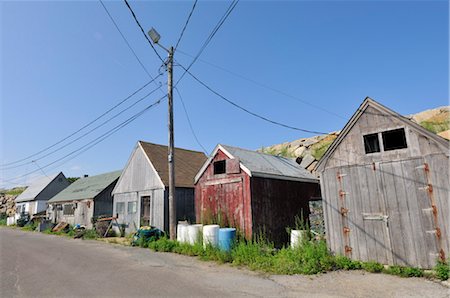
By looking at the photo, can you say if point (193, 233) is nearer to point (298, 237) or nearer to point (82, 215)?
point (298, 237)

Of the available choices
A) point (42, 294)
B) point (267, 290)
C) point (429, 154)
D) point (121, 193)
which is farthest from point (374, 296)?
point (121, 193)

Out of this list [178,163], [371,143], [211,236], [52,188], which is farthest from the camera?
[52,188]

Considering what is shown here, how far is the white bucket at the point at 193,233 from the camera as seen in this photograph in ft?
40.8

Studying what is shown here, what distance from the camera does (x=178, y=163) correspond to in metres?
21.1

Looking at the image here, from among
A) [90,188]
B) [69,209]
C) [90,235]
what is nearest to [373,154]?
[90,235]

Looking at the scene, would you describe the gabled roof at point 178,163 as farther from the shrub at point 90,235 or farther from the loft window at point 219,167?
the shrub at point 90,235

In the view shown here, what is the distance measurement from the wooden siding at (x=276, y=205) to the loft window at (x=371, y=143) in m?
5.20

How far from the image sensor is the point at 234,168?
13711 mm

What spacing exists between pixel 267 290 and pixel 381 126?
20.8 ft

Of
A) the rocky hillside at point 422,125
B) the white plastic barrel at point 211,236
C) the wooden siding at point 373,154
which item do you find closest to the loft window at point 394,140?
the wooden siding at point 373,154

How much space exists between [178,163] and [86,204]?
1155 centimetres

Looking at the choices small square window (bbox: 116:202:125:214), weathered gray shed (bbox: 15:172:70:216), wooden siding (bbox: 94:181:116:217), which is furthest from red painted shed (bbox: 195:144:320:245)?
weathered gray shed (bbox: 15:172:70:216)

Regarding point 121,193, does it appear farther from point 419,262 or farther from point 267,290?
point 419,262

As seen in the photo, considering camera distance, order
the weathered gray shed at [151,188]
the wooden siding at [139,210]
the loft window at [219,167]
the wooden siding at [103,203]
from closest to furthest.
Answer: the loft window at [219,167]
the wooden siding at [139,210]
the weathered gray shed at [151,188]
the wooden siding at [103,203]
